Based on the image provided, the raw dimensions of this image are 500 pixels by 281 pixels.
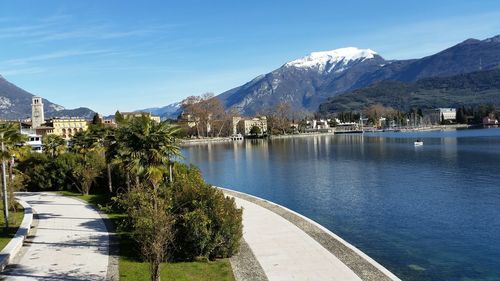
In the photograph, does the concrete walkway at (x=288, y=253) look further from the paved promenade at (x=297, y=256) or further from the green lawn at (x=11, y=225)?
the green lawn at (x=11, y=225)

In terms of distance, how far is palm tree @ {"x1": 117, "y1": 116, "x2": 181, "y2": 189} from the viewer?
84.2 ft

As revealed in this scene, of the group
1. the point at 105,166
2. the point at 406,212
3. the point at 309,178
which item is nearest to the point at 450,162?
the point at 309,178

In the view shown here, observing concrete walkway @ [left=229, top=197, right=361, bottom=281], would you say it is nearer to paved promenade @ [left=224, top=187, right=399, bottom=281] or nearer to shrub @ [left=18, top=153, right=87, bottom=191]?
paved promenade @ [left=224, top=187, right=399, bottom=281]

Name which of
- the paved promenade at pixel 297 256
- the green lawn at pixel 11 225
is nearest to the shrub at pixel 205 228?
the paved promenade at pixel 297 256

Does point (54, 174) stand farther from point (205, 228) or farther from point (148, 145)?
point (205, 228)

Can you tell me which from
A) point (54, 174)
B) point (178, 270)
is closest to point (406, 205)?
point (178, 270)

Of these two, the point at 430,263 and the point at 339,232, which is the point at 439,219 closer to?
the point at 339,232

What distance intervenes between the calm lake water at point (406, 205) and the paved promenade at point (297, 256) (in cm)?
305

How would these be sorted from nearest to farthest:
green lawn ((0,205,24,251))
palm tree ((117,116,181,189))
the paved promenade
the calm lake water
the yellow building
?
the paved promenade < green lawn ((0,205,24,251)) < palm tree ((117,116,181,189)) < the calm lake water < the yellow building

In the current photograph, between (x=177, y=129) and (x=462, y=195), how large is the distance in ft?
107

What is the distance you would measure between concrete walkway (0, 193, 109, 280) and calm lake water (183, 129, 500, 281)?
48.8ft

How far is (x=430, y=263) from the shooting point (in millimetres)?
25375

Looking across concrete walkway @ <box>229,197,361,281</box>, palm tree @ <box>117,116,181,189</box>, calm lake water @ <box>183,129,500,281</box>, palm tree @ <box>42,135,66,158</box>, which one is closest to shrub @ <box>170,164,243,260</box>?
concrete walkway @ <box>229,197,361,281</box>

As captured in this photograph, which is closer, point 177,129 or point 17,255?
point 17,255
